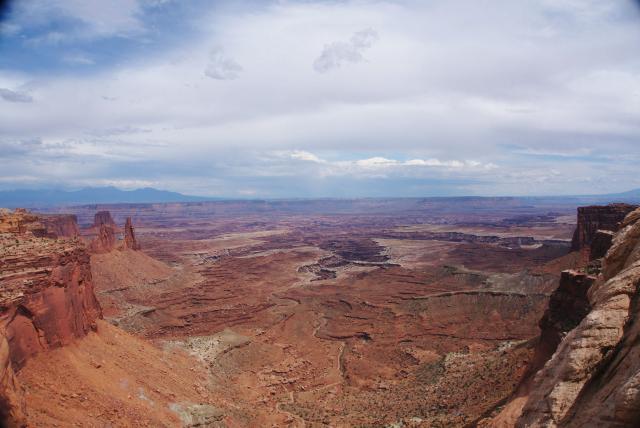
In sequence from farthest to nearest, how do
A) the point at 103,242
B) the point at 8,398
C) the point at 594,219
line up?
the point at 103,242
the point at 594,219
the point at 8,398

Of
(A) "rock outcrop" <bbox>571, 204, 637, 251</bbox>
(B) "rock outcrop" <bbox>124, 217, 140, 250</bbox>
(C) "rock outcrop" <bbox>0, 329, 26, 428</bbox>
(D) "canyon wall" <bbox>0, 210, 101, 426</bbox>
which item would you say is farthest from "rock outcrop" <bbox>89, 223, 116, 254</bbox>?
(A) "rock outcrop" <bbox>571, 204, 637, 251</bbox>

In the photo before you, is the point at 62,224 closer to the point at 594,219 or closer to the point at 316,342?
the point at 316,342

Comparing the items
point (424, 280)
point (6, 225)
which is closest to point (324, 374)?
point (6, 225)

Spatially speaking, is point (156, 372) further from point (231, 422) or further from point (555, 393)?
point (555, 393)

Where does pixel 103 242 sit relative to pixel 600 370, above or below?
below

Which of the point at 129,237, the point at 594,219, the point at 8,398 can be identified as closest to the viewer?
the point at 8,398

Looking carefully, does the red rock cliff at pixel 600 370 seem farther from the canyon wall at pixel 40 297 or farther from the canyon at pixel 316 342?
the canyon wall at pixel 40 297

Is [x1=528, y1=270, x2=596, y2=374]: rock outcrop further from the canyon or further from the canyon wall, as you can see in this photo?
the canyon wall

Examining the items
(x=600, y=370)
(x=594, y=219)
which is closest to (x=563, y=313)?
→ (x=600, y=370)
